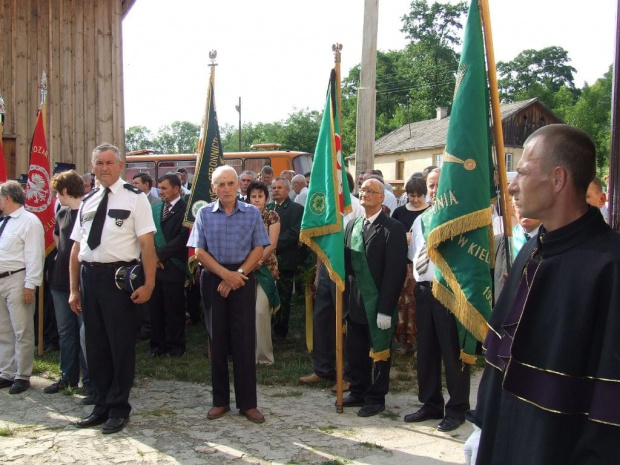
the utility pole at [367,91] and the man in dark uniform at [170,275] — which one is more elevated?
the utility pole at [367,91]

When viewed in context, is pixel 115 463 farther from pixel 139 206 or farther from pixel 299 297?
pixel 299 297

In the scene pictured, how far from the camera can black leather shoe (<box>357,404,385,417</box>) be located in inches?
220

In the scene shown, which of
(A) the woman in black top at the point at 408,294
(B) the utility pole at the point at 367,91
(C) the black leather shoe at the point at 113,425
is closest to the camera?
(C) the black leather shoe at the point at 113,425

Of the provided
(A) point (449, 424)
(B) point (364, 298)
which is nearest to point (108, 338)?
(B) point (364, 298)

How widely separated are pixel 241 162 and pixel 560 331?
822 inches

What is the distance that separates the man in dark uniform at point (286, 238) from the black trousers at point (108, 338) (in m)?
3.10

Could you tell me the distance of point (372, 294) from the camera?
18.6 feet

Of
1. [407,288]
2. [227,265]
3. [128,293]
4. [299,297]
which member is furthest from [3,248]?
[407,288]

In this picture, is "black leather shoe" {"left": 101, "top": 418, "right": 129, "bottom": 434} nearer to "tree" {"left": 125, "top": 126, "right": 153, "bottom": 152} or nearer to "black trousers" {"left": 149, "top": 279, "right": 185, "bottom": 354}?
"black trousers" {"left": 149, "top": 279, "right": 185, "bottom": 354}

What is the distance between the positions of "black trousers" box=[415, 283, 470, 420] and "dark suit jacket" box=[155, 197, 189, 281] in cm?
343

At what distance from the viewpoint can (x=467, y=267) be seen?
4.50m

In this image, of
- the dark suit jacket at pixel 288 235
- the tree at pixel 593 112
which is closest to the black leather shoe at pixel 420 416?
the dark suit jacket at pixel 288 235

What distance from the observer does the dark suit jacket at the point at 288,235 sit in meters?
8.15

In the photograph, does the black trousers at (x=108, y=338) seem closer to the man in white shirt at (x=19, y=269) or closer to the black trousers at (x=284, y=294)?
the man in white shirt at (x=19, y=269)
